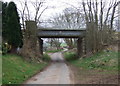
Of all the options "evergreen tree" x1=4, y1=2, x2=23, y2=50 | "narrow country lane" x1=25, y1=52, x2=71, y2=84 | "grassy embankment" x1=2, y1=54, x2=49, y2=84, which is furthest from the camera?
"evergreen tree" x1=4, y1=2, x2=23, y2=50

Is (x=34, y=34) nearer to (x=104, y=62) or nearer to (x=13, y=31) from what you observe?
(x=13, y=31)

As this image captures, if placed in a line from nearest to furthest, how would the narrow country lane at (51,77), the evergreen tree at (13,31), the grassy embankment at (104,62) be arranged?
1. the narrow country lane at (51,77)
2. the grassy embankment at (104,62)
3. the evergreen tree at (13,31)

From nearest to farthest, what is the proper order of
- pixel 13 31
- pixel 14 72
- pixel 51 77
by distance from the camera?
1. pixel 14 72
2. pixel 51 77
3. pixel 13 31

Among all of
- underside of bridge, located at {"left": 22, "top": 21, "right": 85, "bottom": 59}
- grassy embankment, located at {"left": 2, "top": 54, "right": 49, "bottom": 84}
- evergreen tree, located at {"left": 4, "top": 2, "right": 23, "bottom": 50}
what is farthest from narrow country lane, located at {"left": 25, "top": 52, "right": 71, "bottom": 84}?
underside of bridge, located at {"left": 22, "top": 21, "right": 85, "bottom": 59}

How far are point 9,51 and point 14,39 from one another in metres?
1.52

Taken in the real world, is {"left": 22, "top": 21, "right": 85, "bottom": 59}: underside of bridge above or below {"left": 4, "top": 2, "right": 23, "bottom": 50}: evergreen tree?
below

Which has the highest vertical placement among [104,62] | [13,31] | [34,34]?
[13,31]

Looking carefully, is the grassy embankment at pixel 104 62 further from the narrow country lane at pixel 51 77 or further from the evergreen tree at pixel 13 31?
→ the evergreen tree at pixel 13 31

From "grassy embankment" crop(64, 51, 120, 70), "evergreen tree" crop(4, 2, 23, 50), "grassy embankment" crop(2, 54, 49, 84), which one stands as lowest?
"grassy embankment" crop(64, 51, 120, 70)

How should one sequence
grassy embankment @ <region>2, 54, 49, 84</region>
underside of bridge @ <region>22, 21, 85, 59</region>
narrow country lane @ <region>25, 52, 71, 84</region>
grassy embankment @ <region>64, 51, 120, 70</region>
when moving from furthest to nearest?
underside of bridge @ <region>22, 21, 85, 59</region> < grassy embankment @ <region>64, 51, 120, 70</region> < narrow country lane @ <region>25, 52, 71, 84</region> < grassy embankment @ <region>2, 54, 49, 84</region>

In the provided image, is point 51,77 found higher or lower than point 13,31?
lower

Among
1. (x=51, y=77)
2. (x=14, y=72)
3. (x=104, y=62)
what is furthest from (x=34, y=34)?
(x=14, y=72)

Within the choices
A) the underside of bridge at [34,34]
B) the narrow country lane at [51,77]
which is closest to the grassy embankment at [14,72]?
the narrow country lane at [51,77]

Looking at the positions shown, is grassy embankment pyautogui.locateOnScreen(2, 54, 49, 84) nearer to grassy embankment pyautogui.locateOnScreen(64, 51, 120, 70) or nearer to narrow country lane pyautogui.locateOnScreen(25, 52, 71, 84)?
narrow country lane pyautogui.locateOnScreen(25, 52, 71, 84)
